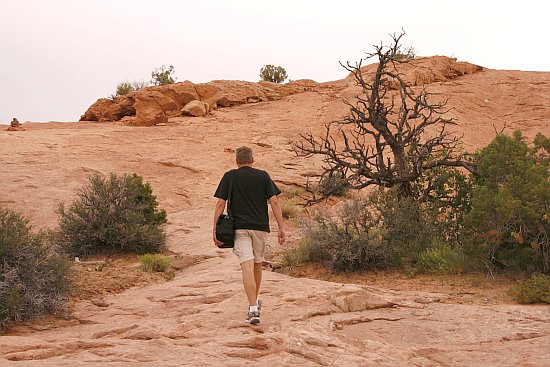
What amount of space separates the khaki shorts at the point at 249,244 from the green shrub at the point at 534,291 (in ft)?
10.6

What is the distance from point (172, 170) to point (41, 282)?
1176cm

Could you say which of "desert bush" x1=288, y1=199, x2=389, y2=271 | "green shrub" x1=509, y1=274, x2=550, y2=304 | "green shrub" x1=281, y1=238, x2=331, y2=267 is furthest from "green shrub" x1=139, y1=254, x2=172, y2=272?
"green shrub" x1=509, y1=274, x2=550, y2=304

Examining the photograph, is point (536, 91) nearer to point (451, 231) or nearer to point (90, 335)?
point (451, 231)

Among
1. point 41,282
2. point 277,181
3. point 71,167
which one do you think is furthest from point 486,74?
point 41,282

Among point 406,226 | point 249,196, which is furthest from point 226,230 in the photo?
point 406,226

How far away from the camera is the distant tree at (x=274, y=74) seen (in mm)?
38031

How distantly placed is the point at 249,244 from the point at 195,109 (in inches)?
832

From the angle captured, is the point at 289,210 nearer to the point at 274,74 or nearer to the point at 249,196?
the point at 249,196

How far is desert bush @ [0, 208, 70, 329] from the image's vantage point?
20.7 ft

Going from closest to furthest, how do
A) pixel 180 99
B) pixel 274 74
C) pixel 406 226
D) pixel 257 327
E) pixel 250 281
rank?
pixel 257 327 → pixel 250 281 → pixel 406 226 → pixel 180 99 → pixel 274 74

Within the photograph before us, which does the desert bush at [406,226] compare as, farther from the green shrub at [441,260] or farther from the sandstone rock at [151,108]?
the sandstone rock at [151,108]

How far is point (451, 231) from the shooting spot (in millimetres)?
10531

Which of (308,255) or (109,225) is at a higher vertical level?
(109,225)

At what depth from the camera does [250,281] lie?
19.4 feet
